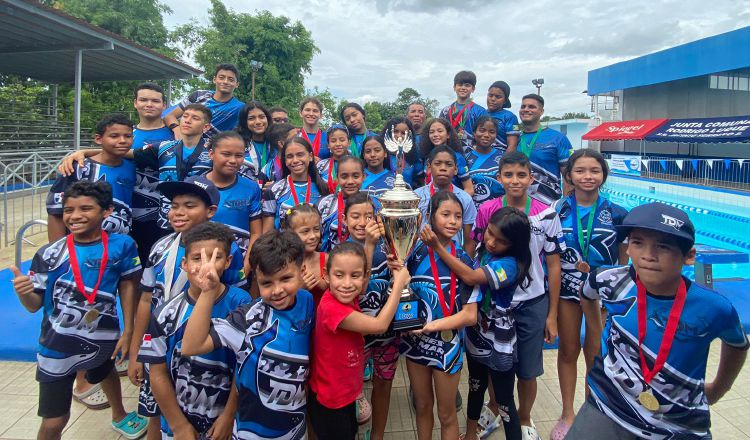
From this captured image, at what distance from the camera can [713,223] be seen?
509 inches

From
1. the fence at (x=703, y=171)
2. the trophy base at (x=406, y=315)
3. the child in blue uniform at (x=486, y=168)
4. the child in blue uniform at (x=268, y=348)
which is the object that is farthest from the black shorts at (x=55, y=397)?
the fence at (x=703, y=171)

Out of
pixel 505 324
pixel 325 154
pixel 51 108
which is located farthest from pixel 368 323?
pixel 51 108

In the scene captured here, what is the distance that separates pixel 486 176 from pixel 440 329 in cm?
213

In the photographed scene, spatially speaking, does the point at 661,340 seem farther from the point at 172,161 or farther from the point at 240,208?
the point at 172,161

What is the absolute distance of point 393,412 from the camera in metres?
3.17

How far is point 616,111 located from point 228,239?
123ft

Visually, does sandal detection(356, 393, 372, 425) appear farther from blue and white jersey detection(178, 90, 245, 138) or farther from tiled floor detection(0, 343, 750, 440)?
blue and white jersey detection(178, 90, 245, 138)

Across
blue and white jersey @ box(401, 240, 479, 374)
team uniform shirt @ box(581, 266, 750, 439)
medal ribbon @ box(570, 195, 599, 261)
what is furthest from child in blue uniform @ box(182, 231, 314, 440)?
medal ribbon @ box(570, 195, 599, 261)

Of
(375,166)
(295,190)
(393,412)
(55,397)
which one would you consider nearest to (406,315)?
(393,412)

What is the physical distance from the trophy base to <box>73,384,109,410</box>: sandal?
7.52 feet

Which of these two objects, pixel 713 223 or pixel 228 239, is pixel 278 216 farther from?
pixel 713 223

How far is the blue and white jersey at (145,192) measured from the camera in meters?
3.44

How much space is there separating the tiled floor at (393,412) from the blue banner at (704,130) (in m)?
23.4

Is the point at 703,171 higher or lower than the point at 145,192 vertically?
higher
